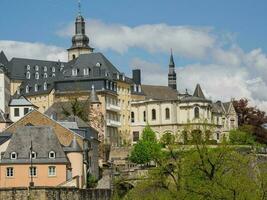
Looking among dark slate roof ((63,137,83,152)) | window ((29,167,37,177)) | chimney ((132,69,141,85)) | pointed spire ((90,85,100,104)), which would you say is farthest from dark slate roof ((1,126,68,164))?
chimney ((132,69,141,85))

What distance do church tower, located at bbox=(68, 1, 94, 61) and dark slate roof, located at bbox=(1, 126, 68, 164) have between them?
75716 millimetres

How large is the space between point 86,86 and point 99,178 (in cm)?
4167

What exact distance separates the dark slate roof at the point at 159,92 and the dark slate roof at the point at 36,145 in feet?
205

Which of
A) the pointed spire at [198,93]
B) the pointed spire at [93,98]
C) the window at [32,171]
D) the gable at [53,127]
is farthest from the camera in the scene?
the pointed spire at [198,93]

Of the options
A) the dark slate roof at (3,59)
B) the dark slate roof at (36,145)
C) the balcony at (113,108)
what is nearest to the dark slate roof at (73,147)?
the dark slate roof at (36,145)

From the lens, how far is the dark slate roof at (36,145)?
74.0 metres

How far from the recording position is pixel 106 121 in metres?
123

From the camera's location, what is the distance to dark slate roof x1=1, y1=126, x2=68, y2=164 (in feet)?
243

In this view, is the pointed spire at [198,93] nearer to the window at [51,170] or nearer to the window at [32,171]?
the window at [51,170]

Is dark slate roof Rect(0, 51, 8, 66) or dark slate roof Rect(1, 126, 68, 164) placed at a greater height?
dark slate roof Rect(0, 51, 8, 66)

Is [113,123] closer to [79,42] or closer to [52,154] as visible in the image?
[79,42]

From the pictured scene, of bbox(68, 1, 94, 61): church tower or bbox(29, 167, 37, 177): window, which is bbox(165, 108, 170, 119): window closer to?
bbox(68, 1, 94, 61): church tower

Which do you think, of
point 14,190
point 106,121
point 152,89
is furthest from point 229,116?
point 14,190

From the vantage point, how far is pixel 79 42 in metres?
153
